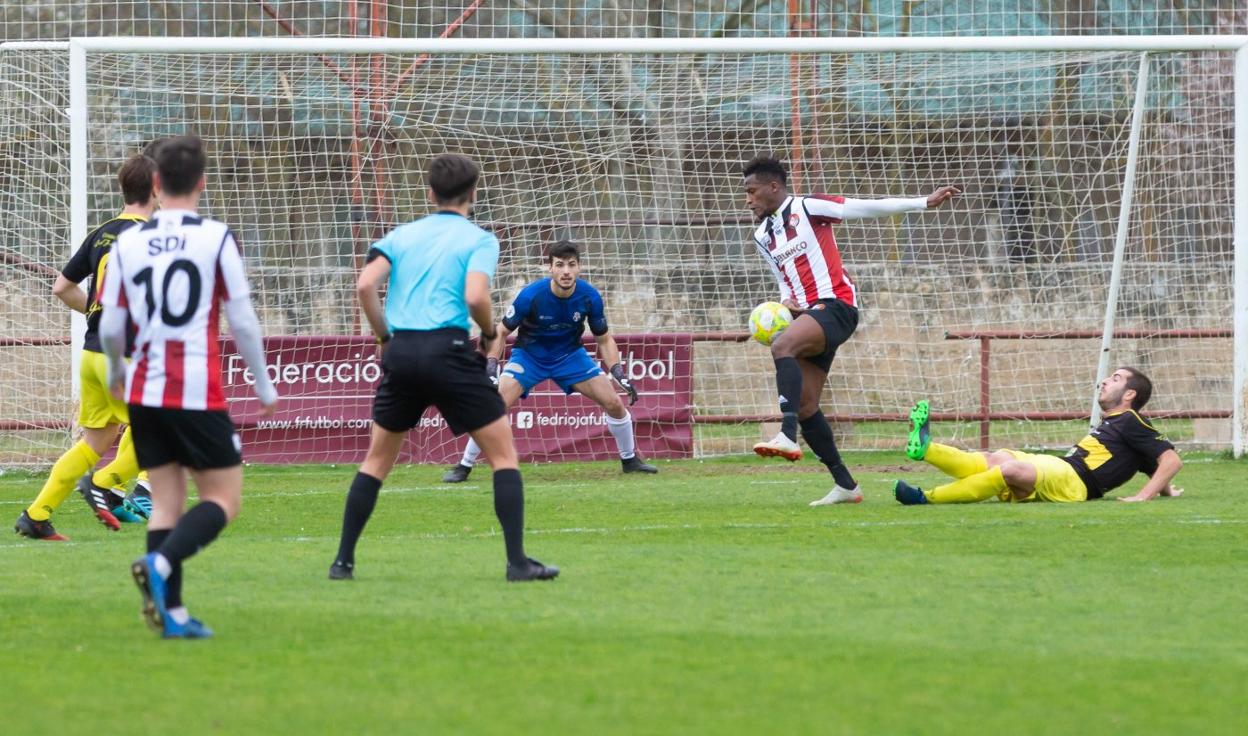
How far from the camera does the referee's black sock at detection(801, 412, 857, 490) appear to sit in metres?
10.5

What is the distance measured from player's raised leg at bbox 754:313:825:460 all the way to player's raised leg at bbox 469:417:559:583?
3.11 metres

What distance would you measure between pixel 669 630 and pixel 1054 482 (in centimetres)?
535

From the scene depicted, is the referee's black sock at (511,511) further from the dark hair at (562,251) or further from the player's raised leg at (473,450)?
the dark hair at (562,251)

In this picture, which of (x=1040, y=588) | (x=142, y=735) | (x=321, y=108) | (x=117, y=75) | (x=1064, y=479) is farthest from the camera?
(x=321, y=108)

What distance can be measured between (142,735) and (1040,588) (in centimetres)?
382

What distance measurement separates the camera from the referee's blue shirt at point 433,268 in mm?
6805

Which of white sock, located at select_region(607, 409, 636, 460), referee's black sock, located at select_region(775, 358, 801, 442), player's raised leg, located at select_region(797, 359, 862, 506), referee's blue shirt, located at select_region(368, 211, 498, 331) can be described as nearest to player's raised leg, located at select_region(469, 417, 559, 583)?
referee's blue shirt, located at select_region(368, 211, 498, 331)

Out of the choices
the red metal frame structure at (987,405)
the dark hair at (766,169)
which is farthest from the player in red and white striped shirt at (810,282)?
the red metal frame structure at (987,405)

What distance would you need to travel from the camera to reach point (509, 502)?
22.7 ft

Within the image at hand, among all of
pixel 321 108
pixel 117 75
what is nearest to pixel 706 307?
pixel 321 108

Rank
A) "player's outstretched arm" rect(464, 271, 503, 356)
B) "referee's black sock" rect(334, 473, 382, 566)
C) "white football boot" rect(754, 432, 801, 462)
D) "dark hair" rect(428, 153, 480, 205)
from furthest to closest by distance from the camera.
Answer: "white football boot" rect(754, 432, 801, 462)
"referee's black sock" rect(334, 473, 382, 566)
"dark hair" rect(428, 153, 480, 205)
"player's outstretched arm" rect(464, 271, 503, 356)

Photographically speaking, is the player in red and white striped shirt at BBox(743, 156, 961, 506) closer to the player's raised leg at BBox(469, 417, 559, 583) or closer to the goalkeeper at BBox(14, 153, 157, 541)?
the player's raised leg at BBox(469, 417, 559, 583)

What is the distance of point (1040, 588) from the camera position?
22.0 feet

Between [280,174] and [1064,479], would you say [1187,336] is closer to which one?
[1064,479]
